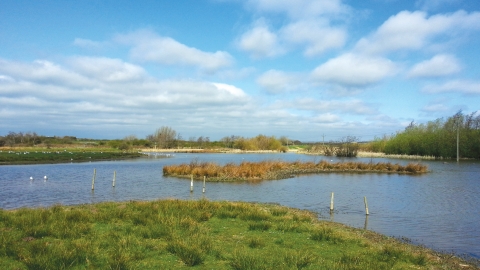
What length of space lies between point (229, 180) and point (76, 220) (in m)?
26.1

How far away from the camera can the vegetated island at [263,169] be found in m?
39.8

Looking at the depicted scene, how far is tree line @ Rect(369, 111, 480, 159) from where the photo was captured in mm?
77062

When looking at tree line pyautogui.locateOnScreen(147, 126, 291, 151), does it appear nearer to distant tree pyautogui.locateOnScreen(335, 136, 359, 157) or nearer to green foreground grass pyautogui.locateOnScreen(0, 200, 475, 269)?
distant tree pyautogui.locateOnScreen(335, 136, 359, 157)

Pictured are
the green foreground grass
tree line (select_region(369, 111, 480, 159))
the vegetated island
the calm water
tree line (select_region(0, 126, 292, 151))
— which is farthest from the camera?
tree line (select_region(0, 126, 292, 151))

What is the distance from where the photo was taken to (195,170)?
40.9 metres

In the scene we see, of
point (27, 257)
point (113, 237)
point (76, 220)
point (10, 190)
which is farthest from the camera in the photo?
point (10, 190)

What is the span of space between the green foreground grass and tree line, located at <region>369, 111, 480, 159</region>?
2969 inches

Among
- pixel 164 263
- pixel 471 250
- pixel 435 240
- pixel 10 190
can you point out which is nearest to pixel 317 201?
pixel 435 240

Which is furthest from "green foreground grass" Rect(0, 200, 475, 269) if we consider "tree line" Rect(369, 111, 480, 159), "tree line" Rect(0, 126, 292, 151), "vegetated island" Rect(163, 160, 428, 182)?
"tree line" Rect(0, 126, 292, 151)

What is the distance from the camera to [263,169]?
4294 cm

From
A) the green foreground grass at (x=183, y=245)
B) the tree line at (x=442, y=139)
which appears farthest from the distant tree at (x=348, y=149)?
the green foreground grass at (x=183, y=245)

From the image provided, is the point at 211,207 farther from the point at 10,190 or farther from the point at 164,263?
the point at 10,190

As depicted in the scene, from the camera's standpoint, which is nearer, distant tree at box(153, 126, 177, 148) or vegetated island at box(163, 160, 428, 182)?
vegetated island at box(163, 160, 428, 182)

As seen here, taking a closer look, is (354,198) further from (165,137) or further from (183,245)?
(165,137)
